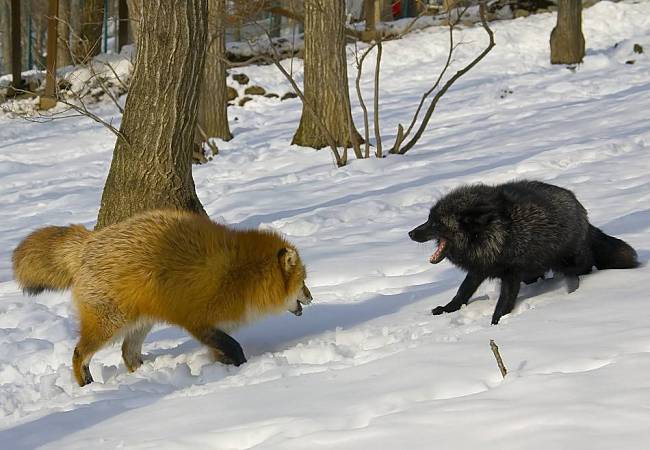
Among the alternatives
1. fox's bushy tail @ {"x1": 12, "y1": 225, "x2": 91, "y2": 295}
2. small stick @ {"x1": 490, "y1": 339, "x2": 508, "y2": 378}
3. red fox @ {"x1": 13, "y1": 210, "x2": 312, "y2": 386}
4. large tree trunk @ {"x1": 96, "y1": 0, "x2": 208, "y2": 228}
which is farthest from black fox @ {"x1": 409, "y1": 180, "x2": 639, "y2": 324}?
large tree trunk @ {"x1": 96, "y1": 0, "x2": 208, "y2": 228}

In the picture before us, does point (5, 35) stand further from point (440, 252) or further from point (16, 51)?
point (440, 252)

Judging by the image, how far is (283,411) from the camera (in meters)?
3.55

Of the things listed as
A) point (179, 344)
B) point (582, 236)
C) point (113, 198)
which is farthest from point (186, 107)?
point (582, 236)

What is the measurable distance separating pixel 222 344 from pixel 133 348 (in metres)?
0.68

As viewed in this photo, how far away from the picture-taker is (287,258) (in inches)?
200

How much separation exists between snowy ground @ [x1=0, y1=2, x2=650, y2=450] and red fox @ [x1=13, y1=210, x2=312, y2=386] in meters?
0.26

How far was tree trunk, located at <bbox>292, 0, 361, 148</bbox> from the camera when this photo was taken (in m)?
12.7

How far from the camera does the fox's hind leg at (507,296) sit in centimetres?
505

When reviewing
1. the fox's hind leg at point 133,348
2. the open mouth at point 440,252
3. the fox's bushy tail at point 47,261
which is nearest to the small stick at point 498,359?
the open mouth at point 440,252

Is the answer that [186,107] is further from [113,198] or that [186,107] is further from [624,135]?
[624,135]

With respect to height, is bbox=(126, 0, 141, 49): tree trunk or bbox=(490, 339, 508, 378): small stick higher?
bbox=(126, 0, 141, 49): tree trunk

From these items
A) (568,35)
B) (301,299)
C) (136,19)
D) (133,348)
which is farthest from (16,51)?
(301,299)

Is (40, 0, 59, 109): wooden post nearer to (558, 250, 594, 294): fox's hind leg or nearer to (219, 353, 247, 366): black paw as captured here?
(219, 353, 247, 366): black paw

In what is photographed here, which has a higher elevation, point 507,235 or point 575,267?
point 507,235
